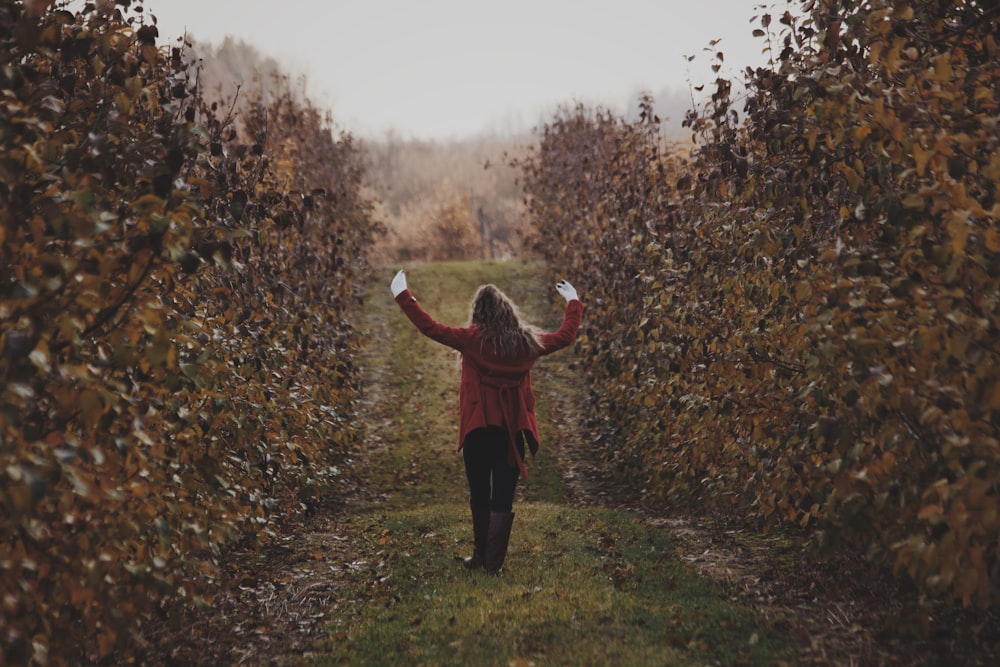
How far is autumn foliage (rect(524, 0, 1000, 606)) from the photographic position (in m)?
3.25

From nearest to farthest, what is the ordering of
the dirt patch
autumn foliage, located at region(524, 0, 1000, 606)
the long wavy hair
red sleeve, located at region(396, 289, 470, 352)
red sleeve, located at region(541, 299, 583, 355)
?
autumn foliage, located at region(524, 0, 1000, 606) → the dirt patch → red sleeve, located at region(396, 289, 470, 352) → the long wavy hair → red sleeve, located at region(541, 299, 583, 355)

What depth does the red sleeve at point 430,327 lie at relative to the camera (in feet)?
19.0

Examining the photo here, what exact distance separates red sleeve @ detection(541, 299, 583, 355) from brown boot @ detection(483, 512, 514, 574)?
1.20 meters

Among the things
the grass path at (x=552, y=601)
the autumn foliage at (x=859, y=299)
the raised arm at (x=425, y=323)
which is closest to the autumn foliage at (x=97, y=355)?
the grass path at (x=552, y=601)

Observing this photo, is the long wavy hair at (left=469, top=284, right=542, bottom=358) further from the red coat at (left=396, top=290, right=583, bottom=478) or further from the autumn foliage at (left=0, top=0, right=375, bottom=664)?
the autumn foliage at (left=0, top=0, right=375, bottom=664)

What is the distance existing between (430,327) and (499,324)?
480mm

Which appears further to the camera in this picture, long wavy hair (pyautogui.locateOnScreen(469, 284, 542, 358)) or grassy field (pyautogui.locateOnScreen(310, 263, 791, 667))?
long wavy hair (pyautogui.locateOnScreen(469, 284, 542, 358))

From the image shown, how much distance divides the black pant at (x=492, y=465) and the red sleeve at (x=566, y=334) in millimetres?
707

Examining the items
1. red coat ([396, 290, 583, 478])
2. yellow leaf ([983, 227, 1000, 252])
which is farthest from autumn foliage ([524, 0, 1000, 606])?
red coat ([396, 290, 583, 478])

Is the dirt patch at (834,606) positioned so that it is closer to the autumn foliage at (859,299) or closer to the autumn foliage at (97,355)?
the autumn foliage at (859,299)

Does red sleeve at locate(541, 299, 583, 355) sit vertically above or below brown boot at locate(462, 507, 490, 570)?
above

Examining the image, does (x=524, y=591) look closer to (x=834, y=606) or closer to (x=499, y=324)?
(x=499, y=324)

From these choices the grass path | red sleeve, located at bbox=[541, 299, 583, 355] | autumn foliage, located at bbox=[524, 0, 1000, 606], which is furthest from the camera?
red sleeve, located at bbox=[541, 299, 583, 355]

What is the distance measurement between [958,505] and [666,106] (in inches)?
3553
